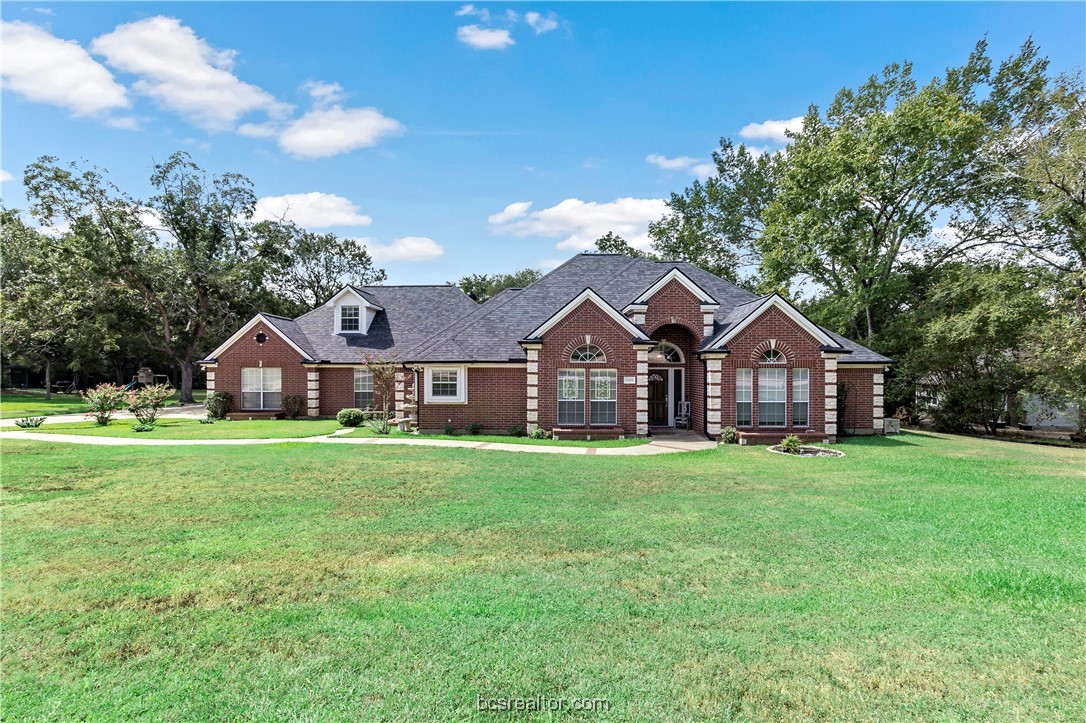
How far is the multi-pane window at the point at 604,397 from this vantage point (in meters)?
18.8

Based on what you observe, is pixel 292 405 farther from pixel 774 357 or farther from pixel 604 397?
pixel 774 357

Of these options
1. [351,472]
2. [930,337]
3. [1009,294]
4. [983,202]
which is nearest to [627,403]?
[351,472]

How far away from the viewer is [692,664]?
3992 millimetres

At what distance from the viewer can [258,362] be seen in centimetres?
2525

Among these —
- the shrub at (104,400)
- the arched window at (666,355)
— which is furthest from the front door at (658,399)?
the shrub at (104,400)

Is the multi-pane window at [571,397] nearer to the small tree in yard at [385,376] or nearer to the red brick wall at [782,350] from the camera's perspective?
the red brick wall at [782,350]

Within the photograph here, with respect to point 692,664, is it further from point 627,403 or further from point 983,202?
point 983,202

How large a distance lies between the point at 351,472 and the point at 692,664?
9443 millimetres

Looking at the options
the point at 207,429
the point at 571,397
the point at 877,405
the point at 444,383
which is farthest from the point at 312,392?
the point at 877,405

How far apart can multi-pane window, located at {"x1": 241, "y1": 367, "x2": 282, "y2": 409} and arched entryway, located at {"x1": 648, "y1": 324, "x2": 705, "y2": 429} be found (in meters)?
18.7

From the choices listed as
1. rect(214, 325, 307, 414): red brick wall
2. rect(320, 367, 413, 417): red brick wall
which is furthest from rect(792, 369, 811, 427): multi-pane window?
rect(214, 325, 307, 414): red brick wall

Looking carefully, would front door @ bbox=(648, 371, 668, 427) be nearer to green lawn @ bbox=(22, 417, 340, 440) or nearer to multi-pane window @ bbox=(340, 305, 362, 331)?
green lawn @ bbox=(22, 417, 340, 440)

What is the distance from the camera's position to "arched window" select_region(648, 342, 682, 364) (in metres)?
21.7
